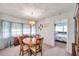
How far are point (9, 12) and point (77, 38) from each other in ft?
4.36

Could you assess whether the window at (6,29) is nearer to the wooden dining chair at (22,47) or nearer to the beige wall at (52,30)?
the wooden dining chair at (22,47)

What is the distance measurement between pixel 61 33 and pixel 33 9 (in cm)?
72

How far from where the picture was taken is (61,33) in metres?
1.62

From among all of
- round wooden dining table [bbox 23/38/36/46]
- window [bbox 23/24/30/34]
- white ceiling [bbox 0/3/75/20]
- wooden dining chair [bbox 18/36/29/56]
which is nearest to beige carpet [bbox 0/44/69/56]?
wooden dining chair [bbox 18/36/29/56]

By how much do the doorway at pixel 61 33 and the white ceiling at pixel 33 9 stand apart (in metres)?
0.22

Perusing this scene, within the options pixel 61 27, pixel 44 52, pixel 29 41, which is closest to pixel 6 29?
pixel 29 41

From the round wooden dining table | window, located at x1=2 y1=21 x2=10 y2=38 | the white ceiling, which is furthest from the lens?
the round wooden dining table

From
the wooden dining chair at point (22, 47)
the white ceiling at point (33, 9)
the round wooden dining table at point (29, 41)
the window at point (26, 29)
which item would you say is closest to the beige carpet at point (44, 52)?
the wooden dining chair at point (22, 47)

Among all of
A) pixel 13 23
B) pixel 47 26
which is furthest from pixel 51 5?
pixel 13 23

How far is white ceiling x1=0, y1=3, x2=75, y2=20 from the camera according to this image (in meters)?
1.47

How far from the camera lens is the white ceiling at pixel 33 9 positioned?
4.81 feet

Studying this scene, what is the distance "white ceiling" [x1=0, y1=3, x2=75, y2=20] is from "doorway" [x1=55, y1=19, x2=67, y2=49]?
22 centimetres

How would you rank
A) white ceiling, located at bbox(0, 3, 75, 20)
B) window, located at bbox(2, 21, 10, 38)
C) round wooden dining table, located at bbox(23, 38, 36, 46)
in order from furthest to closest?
round wooden dining table, located at bbox(23, 38, 36, 46)
window, located at bbox(2, 21, 10, 38)
white ceiling, located at bbox(0, 3, 75, 20)

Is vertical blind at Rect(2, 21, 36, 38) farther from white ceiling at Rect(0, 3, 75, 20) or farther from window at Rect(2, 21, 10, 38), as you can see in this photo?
white ceiling at Rect(0, 3, 75, 20)
